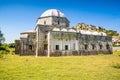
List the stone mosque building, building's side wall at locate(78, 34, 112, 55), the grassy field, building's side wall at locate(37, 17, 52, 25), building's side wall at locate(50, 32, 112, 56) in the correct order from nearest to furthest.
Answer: the grassy field → the stone mosque building → building's side wall at locate(50, 32, 112, 56) → building's side wall at locate(37, 17, 52, 25) → building's side wall at locate(78, 34, 112, 55)

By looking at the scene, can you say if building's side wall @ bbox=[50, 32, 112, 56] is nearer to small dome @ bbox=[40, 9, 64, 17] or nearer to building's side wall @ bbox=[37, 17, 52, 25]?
building's side wall @ bbox=[37, 17, 52, 25]

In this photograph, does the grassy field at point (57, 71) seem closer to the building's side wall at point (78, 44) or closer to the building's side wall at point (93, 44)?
the building's side wall at point (78, 44)

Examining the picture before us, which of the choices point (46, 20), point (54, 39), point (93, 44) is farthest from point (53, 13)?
point (93, 44)

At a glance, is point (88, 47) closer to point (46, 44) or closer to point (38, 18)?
point (46, 44)

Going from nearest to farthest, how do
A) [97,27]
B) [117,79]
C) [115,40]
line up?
→ 1. [117,79]
2. [115,40]
3. [97,27]

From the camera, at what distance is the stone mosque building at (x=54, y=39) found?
30000 mm

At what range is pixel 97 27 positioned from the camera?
339 ft

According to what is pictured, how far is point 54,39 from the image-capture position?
30.0 metres

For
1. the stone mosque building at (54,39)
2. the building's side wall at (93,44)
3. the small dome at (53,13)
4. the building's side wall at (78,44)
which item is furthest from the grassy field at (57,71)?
the small dome at (53,13)

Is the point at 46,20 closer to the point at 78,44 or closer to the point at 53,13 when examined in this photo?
the point at 53,13

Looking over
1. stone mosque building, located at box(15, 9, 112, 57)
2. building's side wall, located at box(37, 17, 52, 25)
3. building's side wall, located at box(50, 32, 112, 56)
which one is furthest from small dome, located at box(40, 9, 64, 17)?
building's side wall, located at box(50, 32, 112, 56)

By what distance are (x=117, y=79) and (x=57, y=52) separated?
20.6 meters

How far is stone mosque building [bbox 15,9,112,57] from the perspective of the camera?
30000 millimetres

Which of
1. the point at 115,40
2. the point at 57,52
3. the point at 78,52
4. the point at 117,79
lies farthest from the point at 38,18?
the point at 115,40
